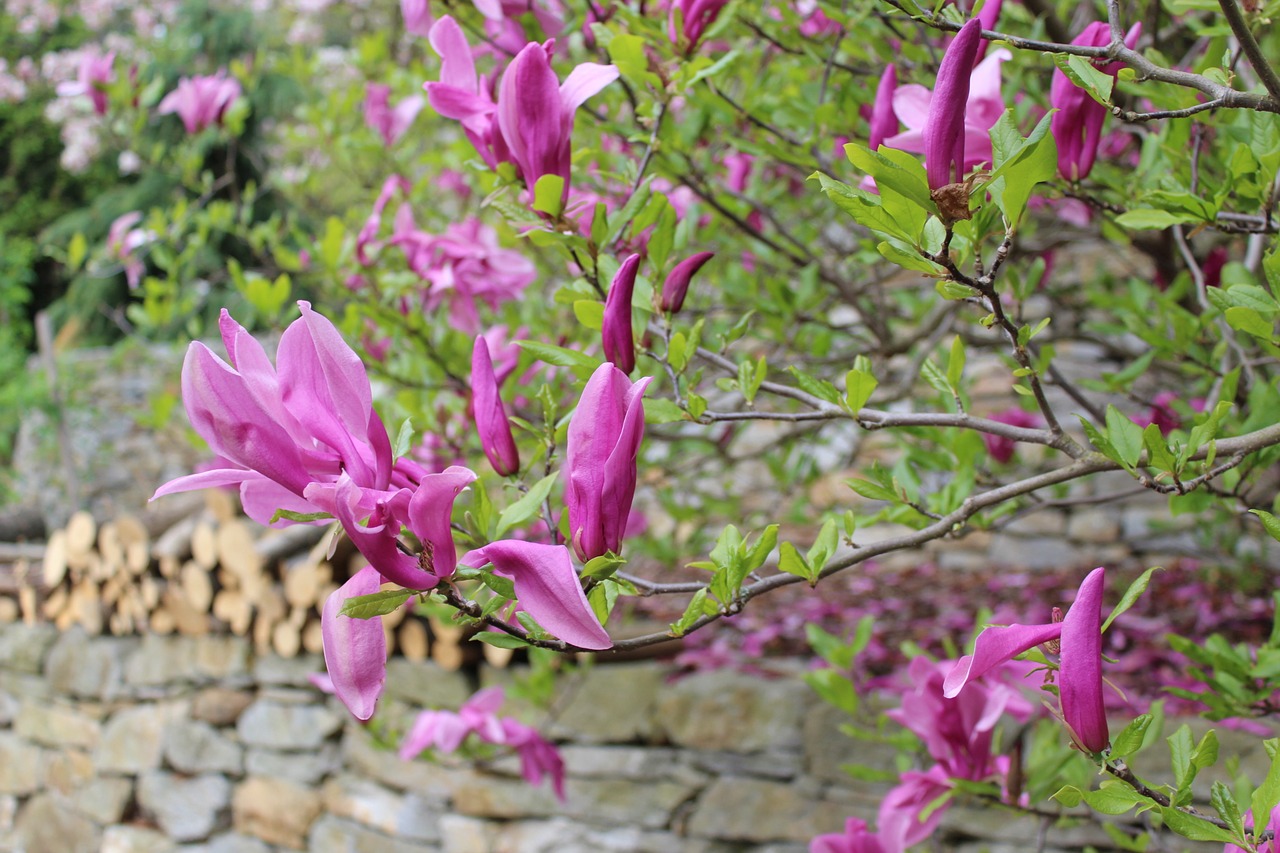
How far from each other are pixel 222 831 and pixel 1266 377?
2.98 metres

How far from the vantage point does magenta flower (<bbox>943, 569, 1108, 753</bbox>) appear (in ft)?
1.61

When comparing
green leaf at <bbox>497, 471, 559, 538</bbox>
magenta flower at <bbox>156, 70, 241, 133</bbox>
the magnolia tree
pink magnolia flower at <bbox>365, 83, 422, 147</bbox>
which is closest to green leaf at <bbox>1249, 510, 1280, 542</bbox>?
the magnolia tree

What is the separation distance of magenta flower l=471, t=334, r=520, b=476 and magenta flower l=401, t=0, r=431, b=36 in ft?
1.54

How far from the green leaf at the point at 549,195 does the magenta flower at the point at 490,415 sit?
0.12 m

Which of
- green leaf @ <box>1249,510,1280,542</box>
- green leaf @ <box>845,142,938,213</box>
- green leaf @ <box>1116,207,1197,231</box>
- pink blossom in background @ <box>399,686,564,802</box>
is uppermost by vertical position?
green leaf @ <box>845,142,938,213</box>

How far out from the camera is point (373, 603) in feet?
1.59

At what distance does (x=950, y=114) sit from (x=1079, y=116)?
28cm

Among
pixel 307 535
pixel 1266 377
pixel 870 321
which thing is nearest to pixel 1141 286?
pixel 1266 377

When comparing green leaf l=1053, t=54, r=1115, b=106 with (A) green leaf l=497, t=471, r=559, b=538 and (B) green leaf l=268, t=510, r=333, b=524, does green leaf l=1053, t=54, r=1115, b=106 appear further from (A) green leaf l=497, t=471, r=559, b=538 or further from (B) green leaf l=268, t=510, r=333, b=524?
(B) green leaf l=268, t=510, r=333, b=524

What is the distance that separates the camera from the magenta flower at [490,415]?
63 centimetres

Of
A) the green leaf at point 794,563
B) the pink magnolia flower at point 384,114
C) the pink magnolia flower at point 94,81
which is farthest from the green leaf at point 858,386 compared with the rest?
the pink magnolia flower at point 94,81

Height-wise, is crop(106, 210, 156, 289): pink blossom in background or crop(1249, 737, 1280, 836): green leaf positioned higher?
crop(1249, 737, 1280, 836): green leaf

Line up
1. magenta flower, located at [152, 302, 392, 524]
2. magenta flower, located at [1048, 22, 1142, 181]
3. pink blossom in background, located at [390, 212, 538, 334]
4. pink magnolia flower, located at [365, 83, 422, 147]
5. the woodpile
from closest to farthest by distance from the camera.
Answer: magenta flower, located at [152, 302, 392, 524], magenta flower, located at [1048, 22, 1142, 181], pink blossom in background, located at [390, 212, 538, 334], pink magnolia flower, located at [365, 83, 422, 147], the woodpile

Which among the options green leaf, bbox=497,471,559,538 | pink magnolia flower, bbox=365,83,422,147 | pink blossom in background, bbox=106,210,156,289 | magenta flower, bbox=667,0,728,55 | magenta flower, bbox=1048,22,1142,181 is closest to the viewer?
green leaf, bbox=497,471,559,538
